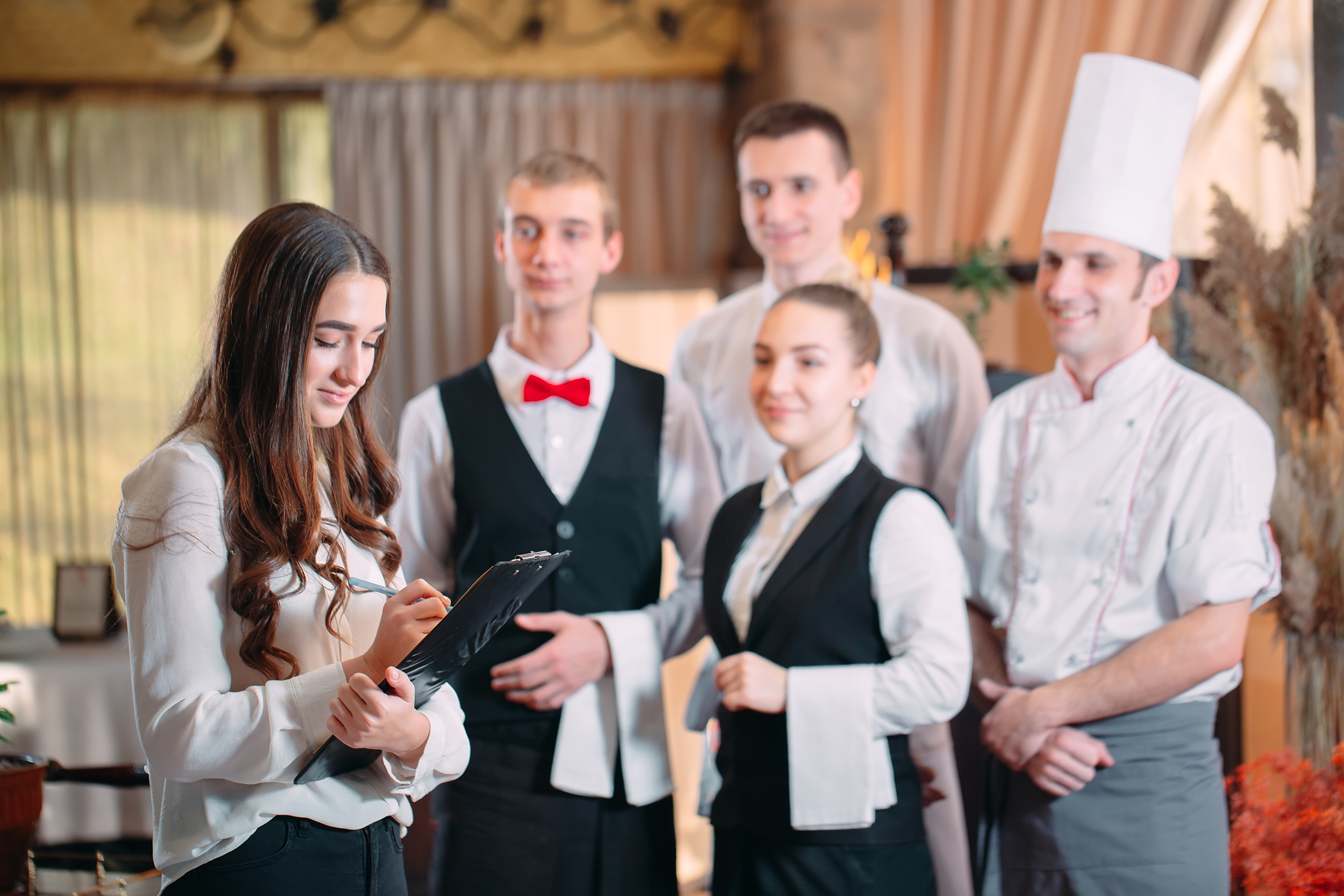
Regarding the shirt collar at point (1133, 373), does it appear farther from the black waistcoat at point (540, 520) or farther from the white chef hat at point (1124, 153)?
the black waistcoat at point (540, 520)

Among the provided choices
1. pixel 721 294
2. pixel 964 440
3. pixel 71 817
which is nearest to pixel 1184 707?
pixel 964 440

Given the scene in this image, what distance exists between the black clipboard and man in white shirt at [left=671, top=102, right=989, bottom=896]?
1039mm

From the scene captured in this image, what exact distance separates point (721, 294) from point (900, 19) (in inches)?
49.4

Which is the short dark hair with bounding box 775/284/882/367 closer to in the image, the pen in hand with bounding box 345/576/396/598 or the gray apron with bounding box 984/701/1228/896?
the gray apron with bounding box 984/701/1228/896

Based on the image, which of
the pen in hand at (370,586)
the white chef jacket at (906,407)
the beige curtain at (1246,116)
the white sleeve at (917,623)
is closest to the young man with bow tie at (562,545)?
the white chef jacket at (906,407)

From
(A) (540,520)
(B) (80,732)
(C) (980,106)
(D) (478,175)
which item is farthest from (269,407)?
(D) (478,175)

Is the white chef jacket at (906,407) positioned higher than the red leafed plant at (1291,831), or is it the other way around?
the white chef jacket at (906,407)

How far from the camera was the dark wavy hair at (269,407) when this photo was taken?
1.11m

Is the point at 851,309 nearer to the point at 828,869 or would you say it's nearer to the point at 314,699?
the point at 828,869

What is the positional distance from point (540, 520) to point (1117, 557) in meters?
0.87

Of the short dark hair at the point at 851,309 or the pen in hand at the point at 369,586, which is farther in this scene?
the short dark hair at the point at 851,309

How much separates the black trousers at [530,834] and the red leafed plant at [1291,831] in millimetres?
873

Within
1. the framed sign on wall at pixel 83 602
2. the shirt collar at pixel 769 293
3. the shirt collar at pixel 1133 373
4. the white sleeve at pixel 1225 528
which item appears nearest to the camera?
the white sleeve at pixel 1225 528

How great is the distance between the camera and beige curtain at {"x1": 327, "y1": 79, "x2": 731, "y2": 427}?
4.77 m
